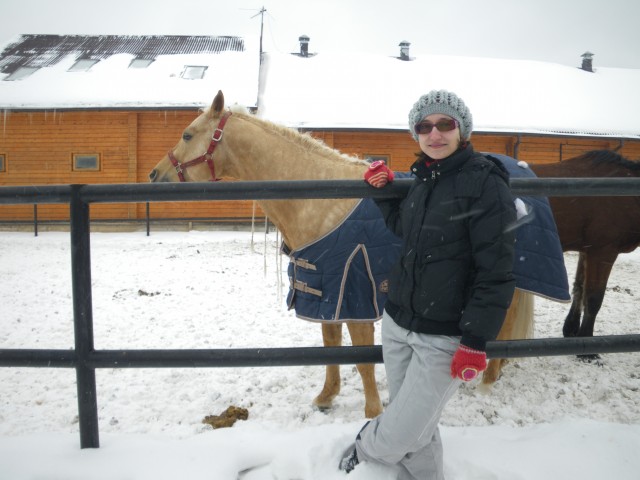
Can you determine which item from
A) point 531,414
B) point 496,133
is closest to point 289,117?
point 496,133

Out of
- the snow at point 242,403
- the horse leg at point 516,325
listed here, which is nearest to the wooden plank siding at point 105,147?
the snow at point 242,403

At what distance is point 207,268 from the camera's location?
7172mm

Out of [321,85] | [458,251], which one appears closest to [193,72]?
[321,85]

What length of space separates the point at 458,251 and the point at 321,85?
15.1 meters

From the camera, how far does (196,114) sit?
13.9m

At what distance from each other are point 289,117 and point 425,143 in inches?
492

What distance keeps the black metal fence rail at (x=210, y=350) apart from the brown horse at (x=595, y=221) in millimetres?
2082

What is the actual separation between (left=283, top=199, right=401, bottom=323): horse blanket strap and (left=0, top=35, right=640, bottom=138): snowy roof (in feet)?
37.1

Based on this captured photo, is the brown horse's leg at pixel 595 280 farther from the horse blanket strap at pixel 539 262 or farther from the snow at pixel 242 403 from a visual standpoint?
the horse blanket strap at pixel 539 262

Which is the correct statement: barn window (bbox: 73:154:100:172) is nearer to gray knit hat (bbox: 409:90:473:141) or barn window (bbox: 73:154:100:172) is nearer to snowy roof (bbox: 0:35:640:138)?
snowy roof (bbox: 0:35:640:138)

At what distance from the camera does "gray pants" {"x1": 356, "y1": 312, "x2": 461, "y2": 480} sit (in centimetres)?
142

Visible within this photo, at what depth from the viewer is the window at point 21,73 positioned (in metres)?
15.1

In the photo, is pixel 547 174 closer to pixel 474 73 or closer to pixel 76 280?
pixel 76 280

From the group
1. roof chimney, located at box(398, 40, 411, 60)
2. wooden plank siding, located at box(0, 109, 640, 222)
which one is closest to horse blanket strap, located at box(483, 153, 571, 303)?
wooden plank siding, located at box(0, 109, 640, 222)
